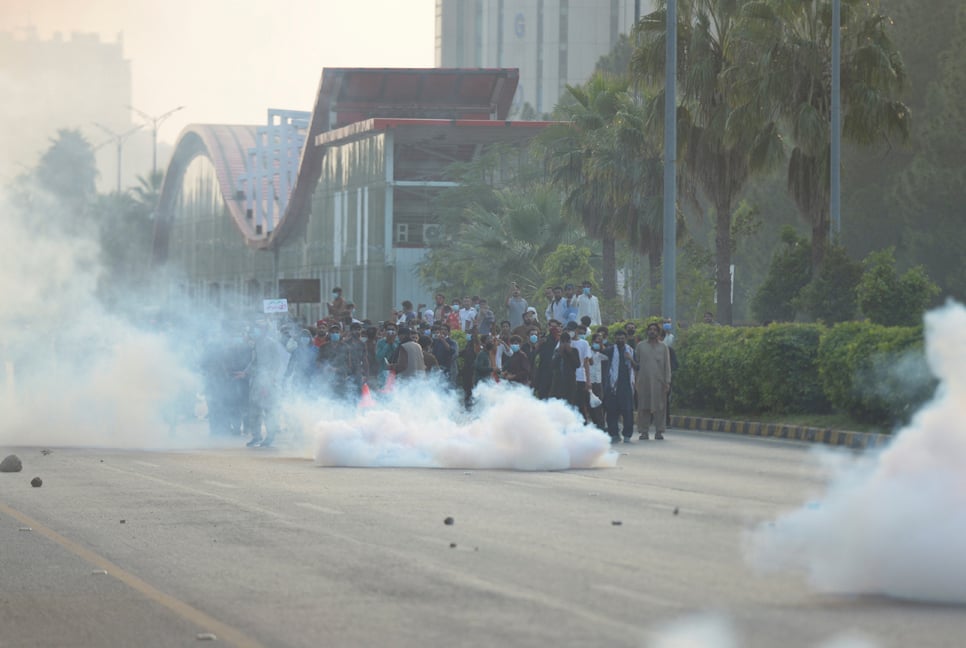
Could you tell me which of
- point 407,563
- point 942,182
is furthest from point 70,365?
point 942,182

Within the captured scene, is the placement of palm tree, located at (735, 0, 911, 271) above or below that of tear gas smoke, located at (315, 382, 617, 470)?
above

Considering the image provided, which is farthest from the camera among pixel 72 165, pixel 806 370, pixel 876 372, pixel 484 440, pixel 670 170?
pixel 72 165

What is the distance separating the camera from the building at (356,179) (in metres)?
66.8

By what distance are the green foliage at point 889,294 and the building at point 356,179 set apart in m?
36.0

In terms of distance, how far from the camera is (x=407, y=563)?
37.5ft

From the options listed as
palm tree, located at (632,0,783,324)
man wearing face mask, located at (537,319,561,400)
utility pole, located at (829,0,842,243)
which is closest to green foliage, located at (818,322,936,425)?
man wearing face mask, located at (537,319,561,400)

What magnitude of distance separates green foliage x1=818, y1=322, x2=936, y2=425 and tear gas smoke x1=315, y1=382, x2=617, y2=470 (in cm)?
563

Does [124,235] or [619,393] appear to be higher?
[124,235]

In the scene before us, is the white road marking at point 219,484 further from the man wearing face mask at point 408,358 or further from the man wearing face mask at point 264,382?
the man wearing face mask at point 408,358

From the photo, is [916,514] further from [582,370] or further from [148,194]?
[148,194]

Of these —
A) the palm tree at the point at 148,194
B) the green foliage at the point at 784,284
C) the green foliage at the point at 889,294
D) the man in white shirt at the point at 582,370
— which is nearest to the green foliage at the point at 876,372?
the green foliage at the point at 889,294

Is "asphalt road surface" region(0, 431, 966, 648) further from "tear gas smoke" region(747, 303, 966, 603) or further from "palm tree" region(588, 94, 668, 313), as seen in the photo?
"palm tree" region(588, 94, 668, 313)

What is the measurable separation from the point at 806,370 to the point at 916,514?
748 inches

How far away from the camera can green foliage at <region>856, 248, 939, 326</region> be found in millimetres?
28672
